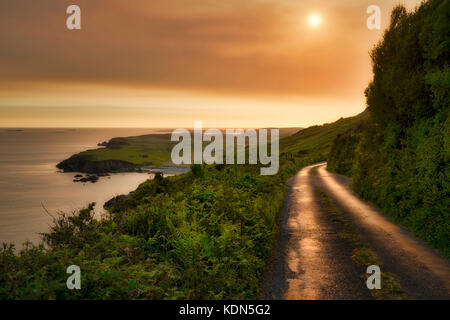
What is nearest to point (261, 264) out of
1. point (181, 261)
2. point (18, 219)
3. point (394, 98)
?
point (181, 261)

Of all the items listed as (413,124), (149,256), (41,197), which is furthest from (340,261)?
(41,197)

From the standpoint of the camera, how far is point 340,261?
10312mm

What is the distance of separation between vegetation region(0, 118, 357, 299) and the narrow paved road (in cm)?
81

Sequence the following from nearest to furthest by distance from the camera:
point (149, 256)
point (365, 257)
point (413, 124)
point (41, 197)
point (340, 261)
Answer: point (149, 256)
point (340, 261)
point (365, 257)
point (413, 124)
point (41, 197)

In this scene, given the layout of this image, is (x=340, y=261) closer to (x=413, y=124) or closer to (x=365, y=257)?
(x=365, y=257)

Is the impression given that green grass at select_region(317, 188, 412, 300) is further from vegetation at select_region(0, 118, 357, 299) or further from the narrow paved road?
vegetation at select_region(0, 118, 357, 299)

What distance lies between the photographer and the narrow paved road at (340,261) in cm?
823

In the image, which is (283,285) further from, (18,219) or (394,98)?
(18,219)

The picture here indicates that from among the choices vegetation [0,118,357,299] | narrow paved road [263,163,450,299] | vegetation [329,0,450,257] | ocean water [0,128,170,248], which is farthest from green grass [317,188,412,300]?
ocean water [0,128,170,248]

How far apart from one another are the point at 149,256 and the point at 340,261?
654 cm

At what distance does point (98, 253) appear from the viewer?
7953 millimetres

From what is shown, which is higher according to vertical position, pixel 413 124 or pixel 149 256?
pixel 413 124

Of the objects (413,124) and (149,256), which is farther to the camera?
(413,124)

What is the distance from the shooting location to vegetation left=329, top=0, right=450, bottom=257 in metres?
12.3
